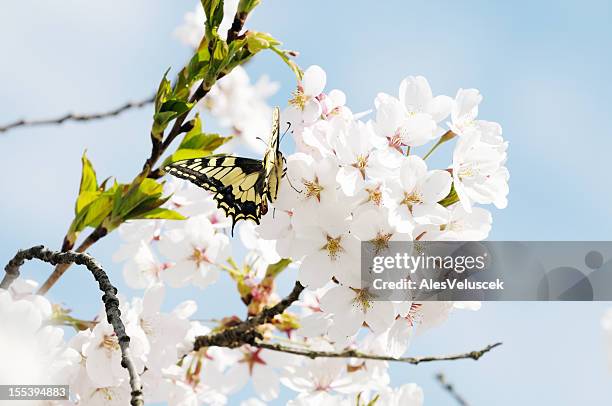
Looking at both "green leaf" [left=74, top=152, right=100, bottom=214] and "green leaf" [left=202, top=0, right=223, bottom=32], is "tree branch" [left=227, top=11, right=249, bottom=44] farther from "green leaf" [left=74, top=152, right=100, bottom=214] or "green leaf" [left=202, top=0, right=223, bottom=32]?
"green leaf" [left=74, top=152, right=100, bottom=214]

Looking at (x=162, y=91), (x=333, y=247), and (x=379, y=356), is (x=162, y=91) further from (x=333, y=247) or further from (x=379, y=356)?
(x=379, y=356)

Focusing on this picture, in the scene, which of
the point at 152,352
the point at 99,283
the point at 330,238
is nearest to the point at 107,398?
the point at 152,352

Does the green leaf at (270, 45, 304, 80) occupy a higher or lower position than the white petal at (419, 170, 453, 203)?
higher

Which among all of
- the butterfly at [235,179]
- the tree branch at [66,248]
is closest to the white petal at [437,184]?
the butterfly at [235,179]

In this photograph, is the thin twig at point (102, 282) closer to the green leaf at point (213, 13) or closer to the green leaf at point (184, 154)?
the green leaf at point (184, 154)

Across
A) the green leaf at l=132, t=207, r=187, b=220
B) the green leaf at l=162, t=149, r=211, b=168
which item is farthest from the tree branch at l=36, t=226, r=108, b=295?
the green leaf at l=162, t=149, r=211, b=168

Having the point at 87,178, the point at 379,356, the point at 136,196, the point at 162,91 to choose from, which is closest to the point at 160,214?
the point at 136,196

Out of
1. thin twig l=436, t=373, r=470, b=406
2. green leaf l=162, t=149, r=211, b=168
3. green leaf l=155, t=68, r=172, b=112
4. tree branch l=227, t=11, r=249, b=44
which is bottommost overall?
thin twig l=436, t=373, r=470, b=406
